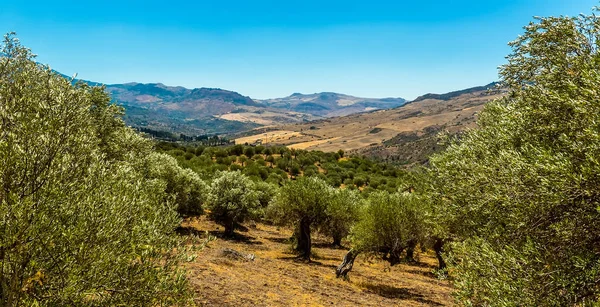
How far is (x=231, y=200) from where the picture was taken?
48.8m

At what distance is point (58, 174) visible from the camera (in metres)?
10.9

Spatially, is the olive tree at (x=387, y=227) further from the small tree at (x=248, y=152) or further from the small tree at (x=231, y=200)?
the small tree at (x=248, y=152)

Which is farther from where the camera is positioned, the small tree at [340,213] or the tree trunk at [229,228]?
the tree trunk at [229,228]

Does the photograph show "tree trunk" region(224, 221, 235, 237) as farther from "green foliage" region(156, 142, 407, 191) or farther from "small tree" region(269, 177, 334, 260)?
"green foliage" region(156, 142, 407, 191)

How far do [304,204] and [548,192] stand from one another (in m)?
29.8

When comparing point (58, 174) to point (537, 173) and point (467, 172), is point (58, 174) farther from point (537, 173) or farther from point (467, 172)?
point (467, 172)

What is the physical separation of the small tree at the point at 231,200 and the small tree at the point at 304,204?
8.55 metres

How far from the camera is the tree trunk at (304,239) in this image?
41000 millimetres

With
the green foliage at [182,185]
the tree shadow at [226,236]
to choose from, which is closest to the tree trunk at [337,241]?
the tree shadow at [226,236]

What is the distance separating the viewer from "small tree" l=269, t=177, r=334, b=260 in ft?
132

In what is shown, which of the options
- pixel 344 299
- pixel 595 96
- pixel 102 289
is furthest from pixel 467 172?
pixel 102 289

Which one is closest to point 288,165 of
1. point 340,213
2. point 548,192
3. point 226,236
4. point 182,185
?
point 226,236

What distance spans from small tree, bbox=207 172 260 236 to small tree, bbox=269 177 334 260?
855 centimetres

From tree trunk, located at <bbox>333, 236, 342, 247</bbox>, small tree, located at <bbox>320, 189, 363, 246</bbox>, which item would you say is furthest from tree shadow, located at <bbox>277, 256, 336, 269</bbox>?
tree trunk, located at <bbox>333, 236, 342, 247</bbox>
